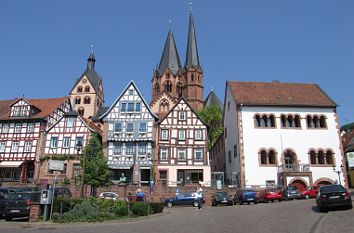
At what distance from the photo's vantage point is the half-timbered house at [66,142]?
42.4 m

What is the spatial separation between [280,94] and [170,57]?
51.8m

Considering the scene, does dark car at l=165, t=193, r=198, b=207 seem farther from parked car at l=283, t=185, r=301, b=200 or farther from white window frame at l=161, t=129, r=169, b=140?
white window frame at l=161, t=129, r=169, b=140

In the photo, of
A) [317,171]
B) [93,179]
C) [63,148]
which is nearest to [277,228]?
[93,179]

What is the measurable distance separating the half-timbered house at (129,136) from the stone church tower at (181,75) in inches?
1557

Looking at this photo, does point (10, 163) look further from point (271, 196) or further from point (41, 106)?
point (271, 196)

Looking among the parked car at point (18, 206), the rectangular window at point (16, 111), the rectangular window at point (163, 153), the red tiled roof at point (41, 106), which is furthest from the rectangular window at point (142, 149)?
the parked car at point (18, 206)

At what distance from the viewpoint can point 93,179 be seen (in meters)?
34.0

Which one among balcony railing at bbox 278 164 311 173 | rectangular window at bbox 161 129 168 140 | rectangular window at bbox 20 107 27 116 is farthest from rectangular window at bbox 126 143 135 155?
balcony railing at bbox 278 164 311 173

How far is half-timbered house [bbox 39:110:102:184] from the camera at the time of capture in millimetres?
42438

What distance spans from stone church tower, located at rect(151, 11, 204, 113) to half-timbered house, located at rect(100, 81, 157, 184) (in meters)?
39.5

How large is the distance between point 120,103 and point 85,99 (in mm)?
45118

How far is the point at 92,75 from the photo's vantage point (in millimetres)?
91062

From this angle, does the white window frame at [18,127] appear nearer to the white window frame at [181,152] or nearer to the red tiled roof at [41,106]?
the red tiled roof at [41,106]

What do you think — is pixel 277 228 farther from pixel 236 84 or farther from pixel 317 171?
pixel 236 84
